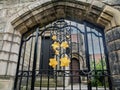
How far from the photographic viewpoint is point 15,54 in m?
2.52

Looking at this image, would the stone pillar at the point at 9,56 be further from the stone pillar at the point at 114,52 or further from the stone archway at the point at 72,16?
the stone pillar at the point at 114,52

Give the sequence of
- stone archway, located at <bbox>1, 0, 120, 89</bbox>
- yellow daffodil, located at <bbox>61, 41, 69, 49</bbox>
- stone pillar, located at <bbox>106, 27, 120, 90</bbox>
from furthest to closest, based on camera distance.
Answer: yellow daffodil, located at <bbox>61, 41, 69, 49</bbox> < stone archway, located at <bbox>1, 0, 120, 89</bbox> < stone pillar, located at <bbox>106, 27, 120, 90</bbox>

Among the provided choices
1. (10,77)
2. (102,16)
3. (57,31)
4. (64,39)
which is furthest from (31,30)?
(102,16)

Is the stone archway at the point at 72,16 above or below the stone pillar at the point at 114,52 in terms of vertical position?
above

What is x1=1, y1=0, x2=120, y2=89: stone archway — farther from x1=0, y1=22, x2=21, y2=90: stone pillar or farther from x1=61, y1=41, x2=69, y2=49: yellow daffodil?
x1=61, y1=41, x2=69, y2=49: yellow daffodil

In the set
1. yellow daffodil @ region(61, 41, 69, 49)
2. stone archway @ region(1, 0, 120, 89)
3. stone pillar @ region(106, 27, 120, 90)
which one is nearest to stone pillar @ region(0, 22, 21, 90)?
stone archway @ region(1, 0, 120, 89)

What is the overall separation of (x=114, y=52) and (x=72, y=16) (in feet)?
3.63

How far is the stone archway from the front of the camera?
7.30 feet

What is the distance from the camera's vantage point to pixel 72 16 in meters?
2.81

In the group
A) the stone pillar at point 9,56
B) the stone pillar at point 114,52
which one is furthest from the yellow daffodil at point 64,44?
the stone pillar at point 9,56

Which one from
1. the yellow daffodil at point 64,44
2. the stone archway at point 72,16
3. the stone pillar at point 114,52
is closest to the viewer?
the stone pillar at point 114,52

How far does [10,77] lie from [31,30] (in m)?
1.03

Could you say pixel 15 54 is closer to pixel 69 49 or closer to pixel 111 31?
pixel 69 49

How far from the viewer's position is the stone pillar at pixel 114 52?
80.5 inches
